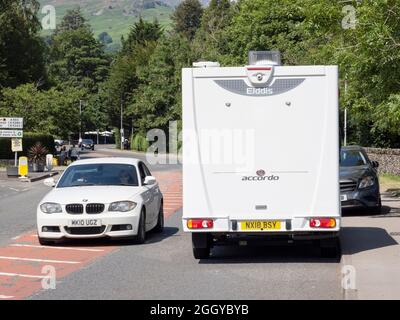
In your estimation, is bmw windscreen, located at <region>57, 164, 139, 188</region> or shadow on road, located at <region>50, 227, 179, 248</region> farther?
bmw windscreen, located at <region>57, 164, 139, 188</region>

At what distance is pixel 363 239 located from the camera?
48.1ft

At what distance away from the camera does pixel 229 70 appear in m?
12.0

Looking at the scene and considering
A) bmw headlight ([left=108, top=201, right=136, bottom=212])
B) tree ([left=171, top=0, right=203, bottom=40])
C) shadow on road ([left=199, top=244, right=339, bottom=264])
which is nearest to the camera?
shadow on road ([left=199, top=244, right=339, bottom=264])

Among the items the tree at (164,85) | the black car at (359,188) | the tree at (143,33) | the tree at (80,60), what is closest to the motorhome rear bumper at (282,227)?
the black car at (359,188)

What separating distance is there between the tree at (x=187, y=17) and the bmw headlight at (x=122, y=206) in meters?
113

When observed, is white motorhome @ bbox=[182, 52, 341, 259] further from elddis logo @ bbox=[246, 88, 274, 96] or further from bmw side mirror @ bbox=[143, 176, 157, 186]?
bmw side mirror @ bbox=[143, 176, 157, 186]

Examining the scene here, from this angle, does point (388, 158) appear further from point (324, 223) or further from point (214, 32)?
point (214, 32)

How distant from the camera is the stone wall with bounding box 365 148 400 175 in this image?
127 ft

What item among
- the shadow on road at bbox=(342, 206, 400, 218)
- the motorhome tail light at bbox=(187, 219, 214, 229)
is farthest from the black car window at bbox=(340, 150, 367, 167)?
the motorhome tail light at bbox=(187, 219, 214, 229)

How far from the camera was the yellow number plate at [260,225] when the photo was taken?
11867mm

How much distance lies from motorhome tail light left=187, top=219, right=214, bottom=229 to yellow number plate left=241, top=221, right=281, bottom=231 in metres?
0.49

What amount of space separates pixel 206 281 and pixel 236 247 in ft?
13.0

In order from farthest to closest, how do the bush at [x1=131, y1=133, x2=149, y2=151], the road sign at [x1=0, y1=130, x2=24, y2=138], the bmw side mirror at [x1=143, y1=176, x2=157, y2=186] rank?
the bush at [x1=131, y1=133, x2=149, y2=151] → the road sign at [x1=0, y1=130, x2=24, y2=138] → the bmw side mirror at [x1=143, y1=176, x2=157, y2=186]
